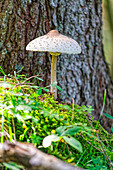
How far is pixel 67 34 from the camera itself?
287 centimetres

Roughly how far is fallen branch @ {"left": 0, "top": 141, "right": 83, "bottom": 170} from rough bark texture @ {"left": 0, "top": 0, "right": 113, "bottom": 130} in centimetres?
149

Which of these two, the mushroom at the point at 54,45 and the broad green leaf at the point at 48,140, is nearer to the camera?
the broad green leaf at the point at 48,140

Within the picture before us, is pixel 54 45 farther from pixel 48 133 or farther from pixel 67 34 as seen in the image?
pixel 67 34

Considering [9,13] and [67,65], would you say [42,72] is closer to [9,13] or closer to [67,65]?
[67,65]

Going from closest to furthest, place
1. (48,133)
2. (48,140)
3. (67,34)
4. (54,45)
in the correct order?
(48,140)
(48,133)
(54,45)
(67,34)

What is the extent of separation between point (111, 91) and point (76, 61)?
1.20 metres

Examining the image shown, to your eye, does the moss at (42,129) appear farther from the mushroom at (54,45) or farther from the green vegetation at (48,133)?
the mushroom at (54,45)

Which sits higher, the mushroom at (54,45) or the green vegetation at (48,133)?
the mushroom at (54,45)

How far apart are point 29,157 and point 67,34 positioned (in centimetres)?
211

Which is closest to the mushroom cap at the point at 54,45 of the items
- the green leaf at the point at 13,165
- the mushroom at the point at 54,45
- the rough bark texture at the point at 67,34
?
the mushroom at the point at 54,45

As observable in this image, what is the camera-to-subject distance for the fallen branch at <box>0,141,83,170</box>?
3.99ft

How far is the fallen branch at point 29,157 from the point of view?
1.22 metres

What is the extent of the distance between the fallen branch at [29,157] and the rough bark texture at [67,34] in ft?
4.89

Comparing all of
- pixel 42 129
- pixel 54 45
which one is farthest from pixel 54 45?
pixel 42 129
